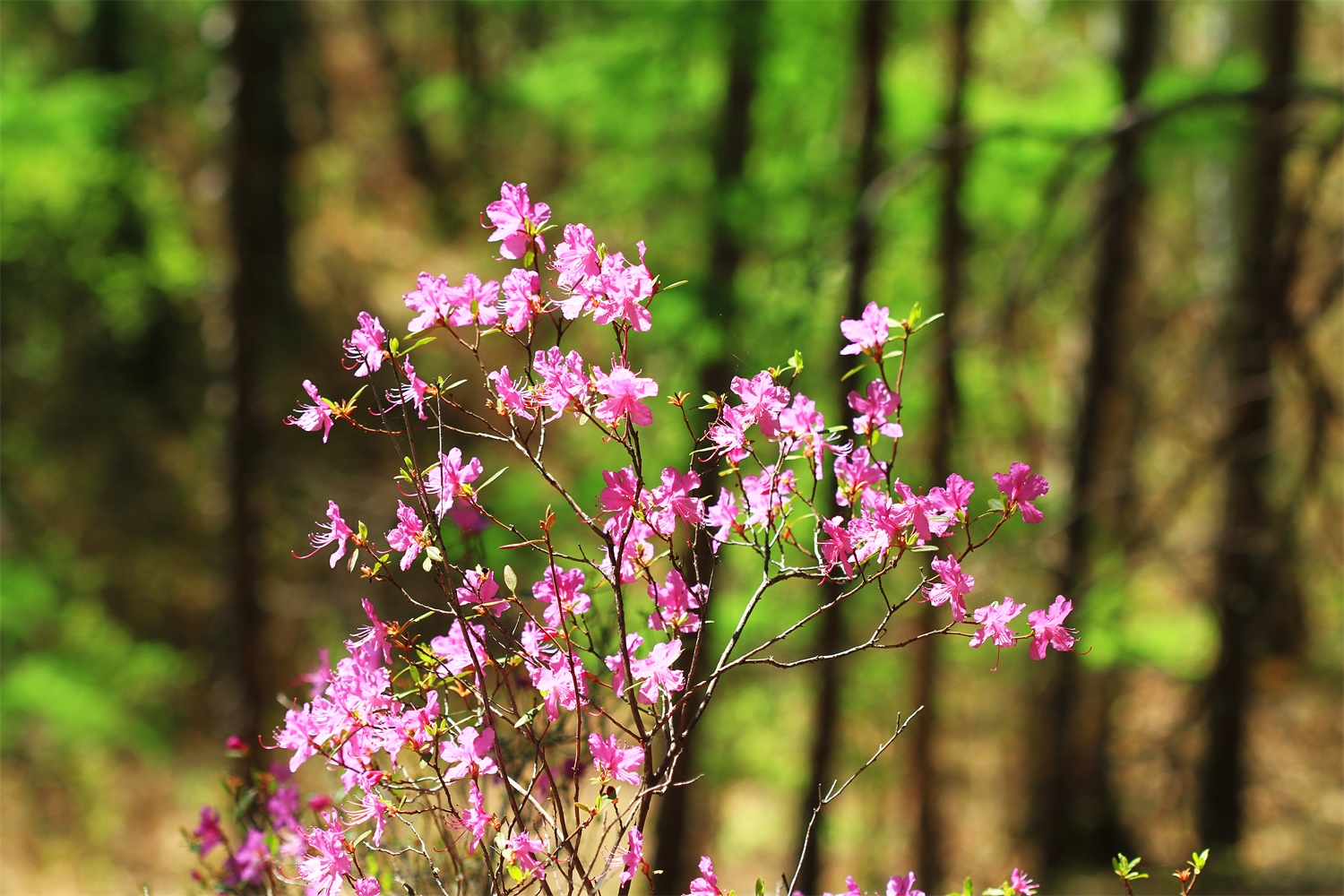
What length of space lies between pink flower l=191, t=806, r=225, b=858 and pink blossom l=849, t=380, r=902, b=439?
155 centimetres

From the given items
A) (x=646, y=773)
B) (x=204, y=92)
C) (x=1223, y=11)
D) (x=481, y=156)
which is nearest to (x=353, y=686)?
(x=646, y=773)

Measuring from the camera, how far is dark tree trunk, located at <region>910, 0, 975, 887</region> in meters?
6.34

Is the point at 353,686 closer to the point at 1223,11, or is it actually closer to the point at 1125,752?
the point at 1125,752

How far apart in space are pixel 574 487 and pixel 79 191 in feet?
19.5

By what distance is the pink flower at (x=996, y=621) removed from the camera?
4.91 feet

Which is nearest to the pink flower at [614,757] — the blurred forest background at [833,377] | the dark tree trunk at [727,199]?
the blurred forest background at [833,377]

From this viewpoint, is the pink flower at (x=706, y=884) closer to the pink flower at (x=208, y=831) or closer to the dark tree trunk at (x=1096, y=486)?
the pink flower at (x=208, y=831)

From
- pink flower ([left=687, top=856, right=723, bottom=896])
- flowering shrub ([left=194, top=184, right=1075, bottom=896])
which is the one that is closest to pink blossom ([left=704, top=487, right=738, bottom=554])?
flowering shrub ([left=194, top=184, right=1075, bottom=896])

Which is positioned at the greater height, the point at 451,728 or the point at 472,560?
the point at 472,560

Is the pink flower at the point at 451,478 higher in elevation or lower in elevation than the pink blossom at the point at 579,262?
lower

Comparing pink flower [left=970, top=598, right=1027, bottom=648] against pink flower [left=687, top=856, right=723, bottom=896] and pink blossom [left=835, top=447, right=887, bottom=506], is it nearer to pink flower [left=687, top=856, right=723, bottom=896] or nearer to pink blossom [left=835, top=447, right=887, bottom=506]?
pink blossom [left=835, top=447, right=887, bottom=506]

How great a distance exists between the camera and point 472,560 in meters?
2.05

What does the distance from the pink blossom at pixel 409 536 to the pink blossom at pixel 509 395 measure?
205 millimetres

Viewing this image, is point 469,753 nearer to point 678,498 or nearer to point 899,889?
point 678,498
